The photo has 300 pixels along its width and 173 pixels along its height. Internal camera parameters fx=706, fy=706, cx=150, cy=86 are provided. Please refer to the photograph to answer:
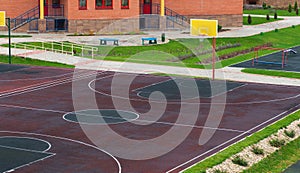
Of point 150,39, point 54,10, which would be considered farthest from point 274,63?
point 54,10

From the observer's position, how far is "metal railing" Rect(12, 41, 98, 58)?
63.9m

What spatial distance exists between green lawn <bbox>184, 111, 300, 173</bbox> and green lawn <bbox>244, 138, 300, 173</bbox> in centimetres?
25

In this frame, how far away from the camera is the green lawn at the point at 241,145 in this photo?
93.6 feet

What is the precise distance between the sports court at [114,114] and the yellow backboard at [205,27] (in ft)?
11.4

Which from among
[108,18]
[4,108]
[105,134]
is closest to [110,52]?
[108,18]

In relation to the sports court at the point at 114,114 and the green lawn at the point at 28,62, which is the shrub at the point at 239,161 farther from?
the green lawn at the point at 28,62

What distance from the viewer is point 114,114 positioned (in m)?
38.9

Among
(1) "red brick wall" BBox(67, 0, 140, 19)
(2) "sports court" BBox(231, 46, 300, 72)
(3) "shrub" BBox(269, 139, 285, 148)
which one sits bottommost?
(3) "shrub" BBox(269, 139, 285, 148)

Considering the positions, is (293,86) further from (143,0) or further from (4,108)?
(143,0)

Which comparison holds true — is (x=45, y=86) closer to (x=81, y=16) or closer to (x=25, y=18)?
(x=81, y=16)

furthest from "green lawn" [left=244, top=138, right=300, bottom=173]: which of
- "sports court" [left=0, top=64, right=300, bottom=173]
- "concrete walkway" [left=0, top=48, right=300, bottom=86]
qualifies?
"concrete walkway" [left=0, top=48, right=300, bottom=86]

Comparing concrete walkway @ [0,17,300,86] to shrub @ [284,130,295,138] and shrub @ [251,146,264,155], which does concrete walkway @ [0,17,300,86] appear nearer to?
shrub @ [284,130,295,138]

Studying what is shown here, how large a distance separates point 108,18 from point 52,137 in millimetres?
46617

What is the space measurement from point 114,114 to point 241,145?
30.3ft
